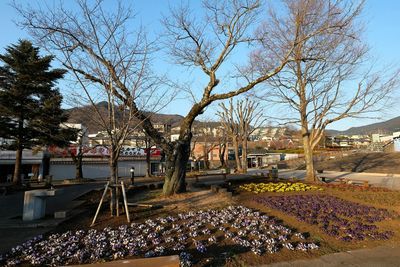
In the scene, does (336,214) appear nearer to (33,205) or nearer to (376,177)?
(33,205)

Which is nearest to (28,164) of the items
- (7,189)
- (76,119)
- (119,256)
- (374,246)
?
(7,189)

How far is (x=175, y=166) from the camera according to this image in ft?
34.0

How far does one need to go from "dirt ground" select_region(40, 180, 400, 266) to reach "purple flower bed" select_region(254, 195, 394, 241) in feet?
0.81

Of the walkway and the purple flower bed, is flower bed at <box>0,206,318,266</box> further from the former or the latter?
the walkway

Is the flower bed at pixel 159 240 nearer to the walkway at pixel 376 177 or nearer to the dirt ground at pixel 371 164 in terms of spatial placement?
the walkway at pixel 376 177

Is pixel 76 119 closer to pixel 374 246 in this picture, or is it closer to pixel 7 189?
pixel 7 189

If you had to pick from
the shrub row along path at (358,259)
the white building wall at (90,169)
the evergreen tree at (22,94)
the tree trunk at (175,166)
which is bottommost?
the shrub row along path at (358,259)

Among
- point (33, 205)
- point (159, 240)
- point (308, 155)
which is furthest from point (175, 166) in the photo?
point (308, 155)

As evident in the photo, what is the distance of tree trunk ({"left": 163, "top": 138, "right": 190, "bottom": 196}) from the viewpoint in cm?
1035

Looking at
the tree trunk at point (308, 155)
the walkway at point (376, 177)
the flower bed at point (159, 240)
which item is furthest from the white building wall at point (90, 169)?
the flower bed at point (159, 240)

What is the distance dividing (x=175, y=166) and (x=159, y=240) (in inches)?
195

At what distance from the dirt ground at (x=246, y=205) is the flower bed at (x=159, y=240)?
22cm

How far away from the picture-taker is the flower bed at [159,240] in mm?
4738

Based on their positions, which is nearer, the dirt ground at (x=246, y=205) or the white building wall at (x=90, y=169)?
the dirt ground at (x=246, y=205)
